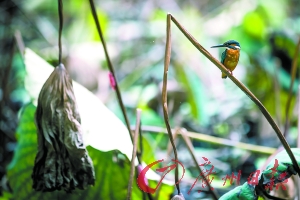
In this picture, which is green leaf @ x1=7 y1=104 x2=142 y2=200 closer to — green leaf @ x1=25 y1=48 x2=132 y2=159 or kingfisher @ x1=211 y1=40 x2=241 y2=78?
green leaf @ x1=25 y1=48 x2=132 y2=159

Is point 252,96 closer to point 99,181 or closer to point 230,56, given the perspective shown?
point 230,56

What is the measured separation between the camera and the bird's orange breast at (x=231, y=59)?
1.30 feet

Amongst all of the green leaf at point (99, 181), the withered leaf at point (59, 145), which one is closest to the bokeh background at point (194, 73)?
the green leaf at point (99, 181)

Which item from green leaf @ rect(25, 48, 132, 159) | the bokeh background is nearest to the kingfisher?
green leaf @ rect(25, 48, 132, 159)

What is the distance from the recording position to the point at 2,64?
168 centimetres

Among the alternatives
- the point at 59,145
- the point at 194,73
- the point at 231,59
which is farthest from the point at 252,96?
the point at 194,73

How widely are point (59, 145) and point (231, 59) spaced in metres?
0.21

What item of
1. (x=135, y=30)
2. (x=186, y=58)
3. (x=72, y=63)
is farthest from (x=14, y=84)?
(x=135, y=30)

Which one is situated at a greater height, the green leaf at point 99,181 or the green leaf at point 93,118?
the green leaf at point 93,118

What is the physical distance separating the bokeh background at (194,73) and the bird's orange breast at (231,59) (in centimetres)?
34

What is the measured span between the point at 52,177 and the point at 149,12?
1.76 metres

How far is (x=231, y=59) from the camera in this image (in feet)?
1.32

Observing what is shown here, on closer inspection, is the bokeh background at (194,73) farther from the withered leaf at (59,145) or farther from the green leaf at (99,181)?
the withered leaf at (59,145)

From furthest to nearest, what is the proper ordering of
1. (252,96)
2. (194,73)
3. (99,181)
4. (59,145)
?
(194,73) < (99,181) < (59,145) < (252,96)
